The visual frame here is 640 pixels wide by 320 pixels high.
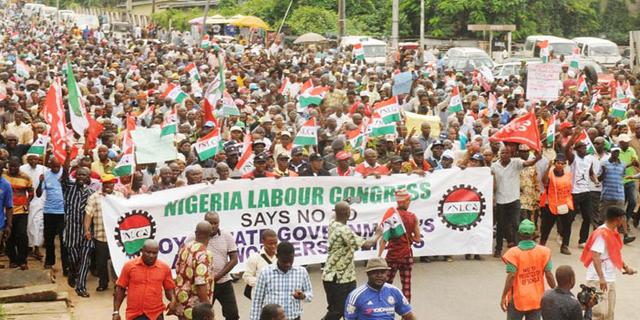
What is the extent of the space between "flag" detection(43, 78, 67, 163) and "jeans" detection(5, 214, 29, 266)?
898 millimetres

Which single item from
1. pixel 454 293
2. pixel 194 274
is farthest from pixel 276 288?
pixel 454 293

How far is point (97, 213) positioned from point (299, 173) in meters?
2.68

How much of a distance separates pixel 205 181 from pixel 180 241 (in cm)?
81

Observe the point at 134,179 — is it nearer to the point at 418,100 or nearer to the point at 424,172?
the point at 424,172

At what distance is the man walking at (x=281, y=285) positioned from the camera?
8828mm

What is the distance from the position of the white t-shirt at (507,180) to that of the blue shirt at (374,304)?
5.70 metres

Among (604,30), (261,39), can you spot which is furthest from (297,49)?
(604,30)

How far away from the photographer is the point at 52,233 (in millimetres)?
13328

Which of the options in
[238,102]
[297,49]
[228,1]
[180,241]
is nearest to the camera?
[180,241]

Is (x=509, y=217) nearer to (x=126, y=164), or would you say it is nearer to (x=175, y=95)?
(x=126, y=164)

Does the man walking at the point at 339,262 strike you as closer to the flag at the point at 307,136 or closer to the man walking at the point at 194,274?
the man walking at the point at 194,274

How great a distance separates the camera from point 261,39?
48.6 meters

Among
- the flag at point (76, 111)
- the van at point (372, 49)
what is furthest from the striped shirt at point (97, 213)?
the van at point (372, 49)

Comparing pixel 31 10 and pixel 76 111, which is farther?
pixel 31 10
